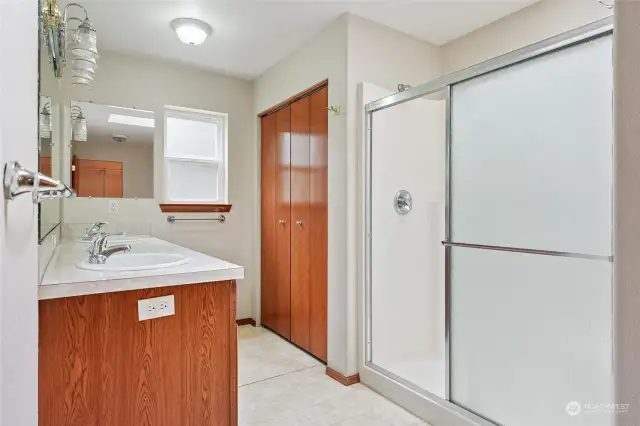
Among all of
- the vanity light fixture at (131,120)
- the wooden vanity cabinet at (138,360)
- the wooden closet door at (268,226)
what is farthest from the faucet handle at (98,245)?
the wooden closet door at (268,226)

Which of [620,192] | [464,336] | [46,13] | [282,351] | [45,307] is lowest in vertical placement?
[282,351]

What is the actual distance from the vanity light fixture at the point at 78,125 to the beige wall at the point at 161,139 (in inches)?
Answer: 3.6

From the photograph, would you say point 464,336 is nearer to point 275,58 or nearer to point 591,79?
point 591,79

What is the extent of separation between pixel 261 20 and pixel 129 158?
1.52m

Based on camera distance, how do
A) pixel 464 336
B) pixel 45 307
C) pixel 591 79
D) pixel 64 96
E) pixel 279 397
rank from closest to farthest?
pixel 45 307 → pixel 591 79 → pixel 464 336 → pixel 279 397 → pixel 64 96

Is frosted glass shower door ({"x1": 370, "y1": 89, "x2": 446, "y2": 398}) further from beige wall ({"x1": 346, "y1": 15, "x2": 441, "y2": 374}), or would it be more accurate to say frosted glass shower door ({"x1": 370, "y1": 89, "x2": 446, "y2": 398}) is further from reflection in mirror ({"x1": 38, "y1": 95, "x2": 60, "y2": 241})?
reflection in mirror ({"x1": 38, "y1": 95, "x2": 60, "y2": 241})

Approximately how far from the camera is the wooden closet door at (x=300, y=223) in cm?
288

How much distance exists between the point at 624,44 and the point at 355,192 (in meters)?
1.98

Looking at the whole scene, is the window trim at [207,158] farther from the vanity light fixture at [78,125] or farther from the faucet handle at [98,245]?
the faucet handle at [98,245]

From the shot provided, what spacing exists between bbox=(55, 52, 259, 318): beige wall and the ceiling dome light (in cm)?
74

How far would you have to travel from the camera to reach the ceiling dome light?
2.44 m

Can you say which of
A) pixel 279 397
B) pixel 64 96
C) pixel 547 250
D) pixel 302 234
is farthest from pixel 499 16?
pixel 64 96

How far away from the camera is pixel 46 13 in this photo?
1.47m

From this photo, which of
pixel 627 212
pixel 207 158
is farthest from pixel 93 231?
pixel 627 212
